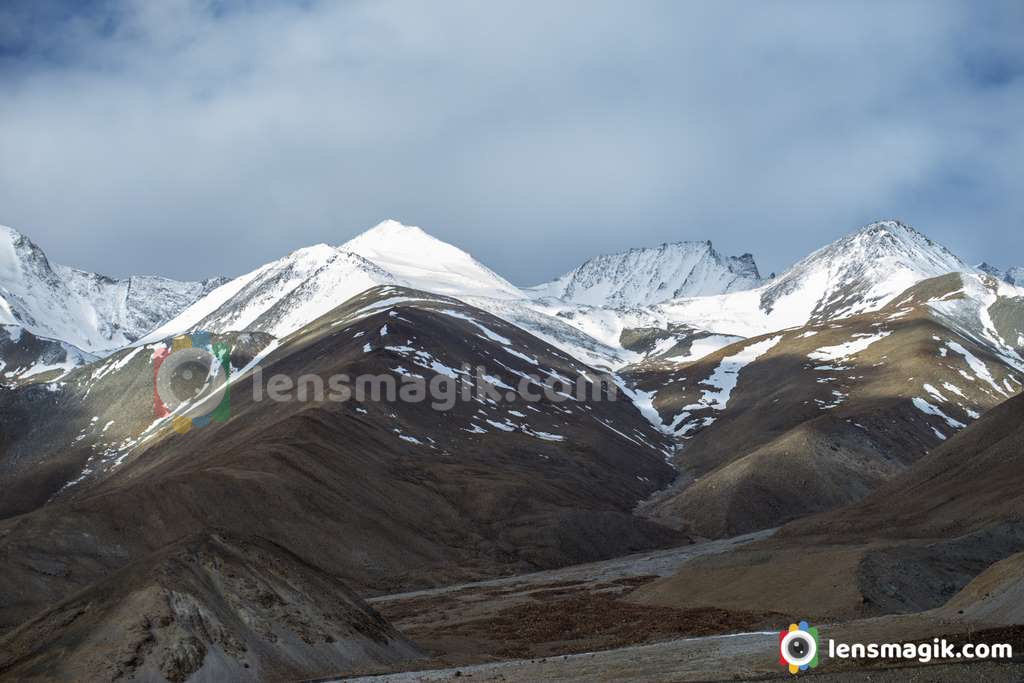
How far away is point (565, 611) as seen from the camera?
7925 centimetres

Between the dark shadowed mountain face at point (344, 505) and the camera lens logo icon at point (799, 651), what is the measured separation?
74.8 ft

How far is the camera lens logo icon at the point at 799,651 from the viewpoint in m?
36.1

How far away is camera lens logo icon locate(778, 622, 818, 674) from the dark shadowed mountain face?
22.8m

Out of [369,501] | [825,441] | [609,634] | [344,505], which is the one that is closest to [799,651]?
[609,634]

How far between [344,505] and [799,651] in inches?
3082

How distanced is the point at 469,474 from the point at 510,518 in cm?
1211

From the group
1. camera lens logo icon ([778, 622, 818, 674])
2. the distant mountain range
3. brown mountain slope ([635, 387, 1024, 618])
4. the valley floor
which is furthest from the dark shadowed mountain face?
brown mountain slope ([635, 387, 1024, 618])

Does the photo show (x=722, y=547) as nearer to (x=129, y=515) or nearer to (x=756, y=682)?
(x=129, y=515)

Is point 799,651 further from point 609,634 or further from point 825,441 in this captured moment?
point 825,441

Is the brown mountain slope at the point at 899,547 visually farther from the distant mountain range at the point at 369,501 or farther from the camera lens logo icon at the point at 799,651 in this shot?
the camera lens logo icon at the point at 799,651

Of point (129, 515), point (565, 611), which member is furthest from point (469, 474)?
point (565, 611)

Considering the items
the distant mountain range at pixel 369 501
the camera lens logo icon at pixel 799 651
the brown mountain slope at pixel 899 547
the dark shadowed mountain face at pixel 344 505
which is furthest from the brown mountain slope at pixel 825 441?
the camera lens logo icon at pixel 799 651

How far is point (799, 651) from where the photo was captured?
124 feet

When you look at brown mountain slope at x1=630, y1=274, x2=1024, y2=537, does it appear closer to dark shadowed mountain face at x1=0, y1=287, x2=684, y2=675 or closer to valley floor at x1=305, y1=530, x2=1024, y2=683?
dark shadowed mountain face at x1=0, y1=287, x2=684, y2=675
